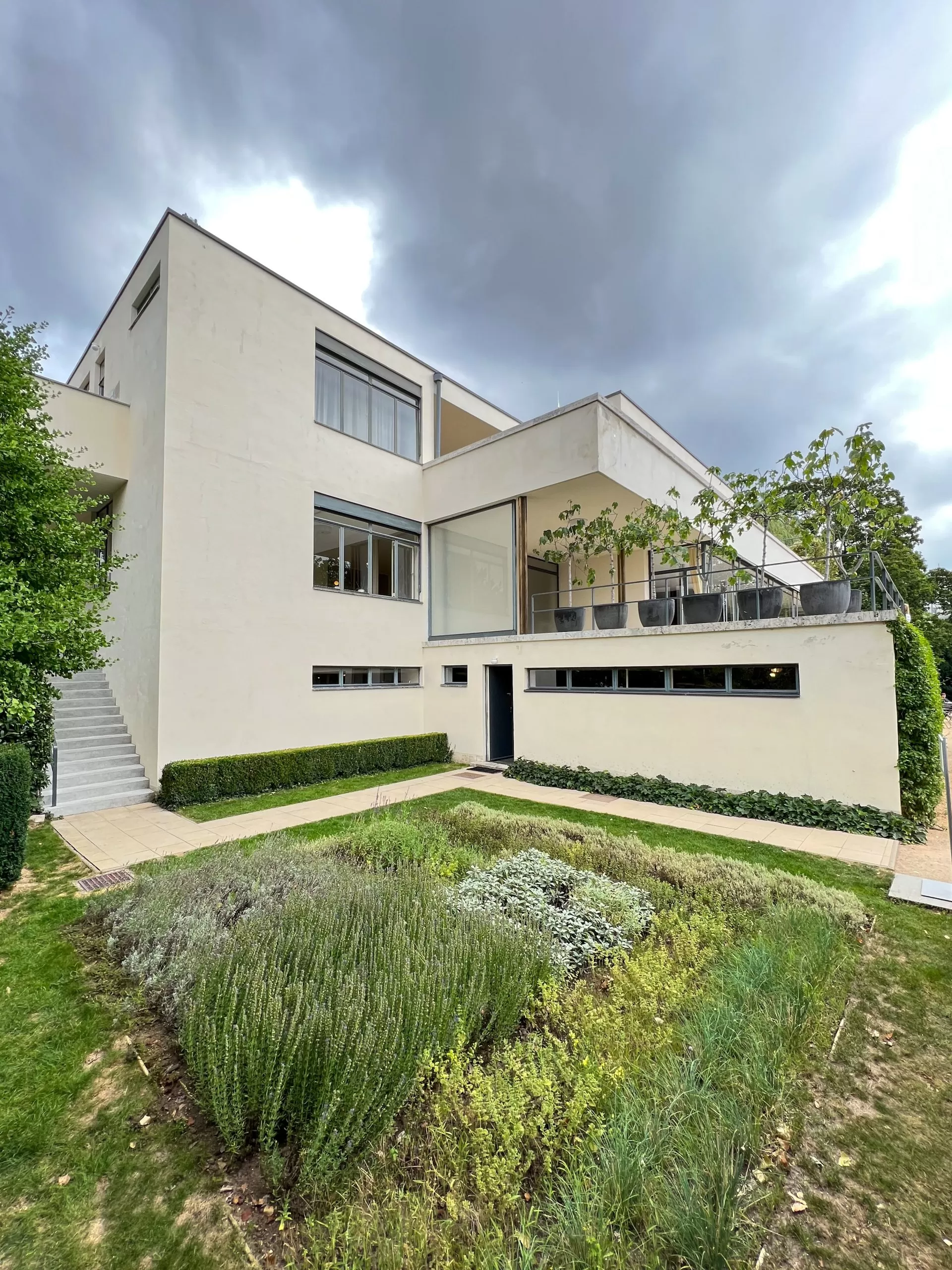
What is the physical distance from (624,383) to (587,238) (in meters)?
3.73

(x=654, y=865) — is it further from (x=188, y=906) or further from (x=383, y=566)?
(x=383, y=566)

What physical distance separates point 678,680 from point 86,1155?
8519 mm

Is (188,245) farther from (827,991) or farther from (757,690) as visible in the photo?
(827,991)

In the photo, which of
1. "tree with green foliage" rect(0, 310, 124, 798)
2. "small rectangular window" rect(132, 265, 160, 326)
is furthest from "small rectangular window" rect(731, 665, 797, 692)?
"small rectangular window" rect(132, 265, 160, 326)

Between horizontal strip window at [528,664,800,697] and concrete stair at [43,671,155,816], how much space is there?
7346mm

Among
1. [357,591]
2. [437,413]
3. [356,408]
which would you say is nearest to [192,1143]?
[357,591]

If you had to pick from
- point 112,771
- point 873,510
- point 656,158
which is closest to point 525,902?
point 112,771

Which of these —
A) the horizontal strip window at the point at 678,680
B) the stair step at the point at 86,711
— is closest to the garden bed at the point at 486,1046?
the horizontal strip window at the point at 678,680

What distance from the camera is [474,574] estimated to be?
12328 mm

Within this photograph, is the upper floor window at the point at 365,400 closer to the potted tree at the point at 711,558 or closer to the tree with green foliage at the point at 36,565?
the tree with green foliage at the point at 36,565

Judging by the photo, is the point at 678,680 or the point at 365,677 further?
the point at 365,677

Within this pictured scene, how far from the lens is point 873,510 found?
8.59 metres

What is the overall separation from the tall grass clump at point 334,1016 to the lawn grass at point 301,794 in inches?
198

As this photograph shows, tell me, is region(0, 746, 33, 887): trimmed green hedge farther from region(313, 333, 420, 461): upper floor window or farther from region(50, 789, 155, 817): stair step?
region(313, 333, 420, 461): upper floor window
